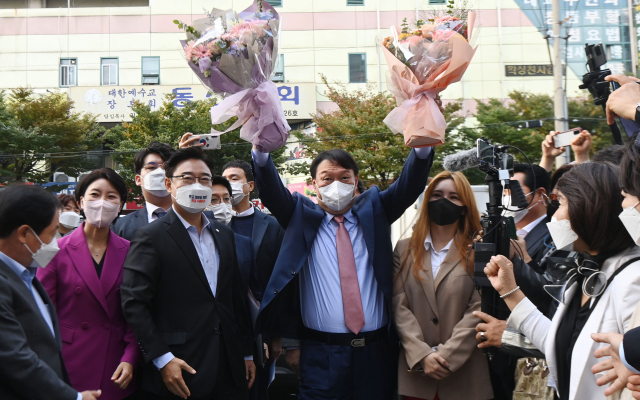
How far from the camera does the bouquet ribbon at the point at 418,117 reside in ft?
9.90

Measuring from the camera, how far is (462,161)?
3.45 m

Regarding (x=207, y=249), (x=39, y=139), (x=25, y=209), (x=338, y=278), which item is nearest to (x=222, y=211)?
(x=207, y=249)

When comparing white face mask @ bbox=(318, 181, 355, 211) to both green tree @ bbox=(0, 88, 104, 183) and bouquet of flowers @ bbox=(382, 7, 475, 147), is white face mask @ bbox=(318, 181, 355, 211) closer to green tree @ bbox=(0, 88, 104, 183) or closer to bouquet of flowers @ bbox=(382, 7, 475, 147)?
bouquet of flowers @ bbox=(382, 7, 475, 147)

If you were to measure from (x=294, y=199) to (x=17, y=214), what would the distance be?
169 cm

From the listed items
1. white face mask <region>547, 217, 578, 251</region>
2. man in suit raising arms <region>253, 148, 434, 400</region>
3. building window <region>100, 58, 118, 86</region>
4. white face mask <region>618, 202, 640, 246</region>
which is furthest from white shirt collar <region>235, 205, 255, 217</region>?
building window <region>100, 58, 118, 86</region>

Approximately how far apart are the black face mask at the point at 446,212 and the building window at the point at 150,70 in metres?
22.5

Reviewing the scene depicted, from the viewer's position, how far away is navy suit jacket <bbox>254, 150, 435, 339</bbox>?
3461 millimetres

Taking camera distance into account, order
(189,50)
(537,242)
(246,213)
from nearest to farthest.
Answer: (189,50) → (537,242) → (246,213)

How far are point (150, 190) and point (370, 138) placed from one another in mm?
13269

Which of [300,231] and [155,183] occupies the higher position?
[155,183]

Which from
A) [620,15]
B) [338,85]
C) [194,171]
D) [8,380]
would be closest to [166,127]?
[338,85]

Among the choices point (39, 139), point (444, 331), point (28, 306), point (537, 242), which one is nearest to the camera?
point (28, 306)

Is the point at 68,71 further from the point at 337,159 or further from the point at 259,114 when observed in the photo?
the point at 259,114

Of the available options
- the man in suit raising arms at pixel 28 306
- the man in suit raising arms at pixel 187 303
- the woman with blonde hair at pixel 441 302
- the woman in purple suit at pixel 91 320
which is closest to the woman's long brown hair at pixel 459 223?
the woman with blonde hair at pixel 441 302
